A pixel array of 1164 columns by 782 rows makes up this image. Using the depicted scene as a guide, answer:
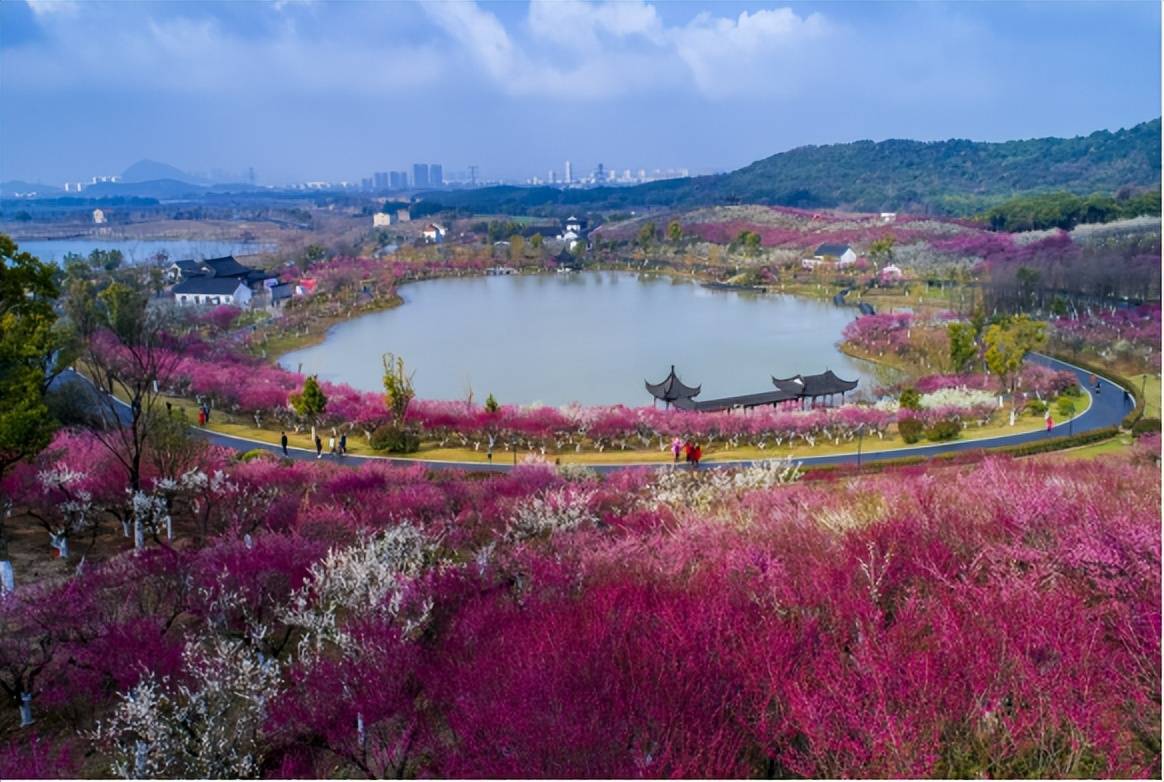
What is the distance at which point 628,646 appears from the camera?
428cm

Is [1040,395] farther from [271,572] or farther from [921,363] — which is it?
[271,572]

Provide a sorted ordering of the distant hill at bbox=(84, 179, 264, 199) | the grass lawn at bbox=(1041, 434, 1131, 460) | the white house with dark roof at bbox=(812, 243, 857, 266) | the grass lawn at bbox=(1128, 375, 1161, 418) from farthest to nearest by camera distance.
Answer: the distant hill at bbox=(84, 179, 264, 199), the white house with dark roof at bbox=(812, 243, 857, 266), the grass lawn at bbox=(1128, 375, 1161, 418), the grass lawn at bbox=(1041, 434, 1131, 460)

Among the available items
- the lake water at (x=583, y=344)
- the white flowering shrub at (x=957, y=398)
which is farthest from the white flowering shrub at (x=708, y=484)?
the lake water at (x=583, y=344)

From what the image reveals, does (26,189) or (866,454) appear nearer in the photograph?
(866,454)

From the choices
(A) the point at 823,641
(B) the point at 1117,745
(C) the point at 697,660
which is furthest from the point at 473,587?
(B) the point at 1117,745

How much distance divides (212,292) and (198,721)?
22914 mm

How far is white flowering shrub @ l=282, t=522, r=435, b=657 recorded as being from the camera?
4.98m

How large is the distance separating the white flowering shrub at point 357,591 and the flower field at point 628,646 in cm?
3

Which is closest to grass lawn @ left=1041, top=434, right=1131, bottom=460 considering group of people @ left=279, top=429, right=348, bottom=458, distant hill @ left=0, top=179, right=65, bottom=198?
group of people @ left=279, top=429, right=348, bottom=458

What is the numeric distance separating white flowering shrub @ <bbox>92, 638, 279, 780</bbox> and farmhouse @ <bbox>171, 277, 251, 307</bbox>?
21.7 meters

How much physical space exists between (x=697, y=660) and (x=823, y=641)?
2.39 ft

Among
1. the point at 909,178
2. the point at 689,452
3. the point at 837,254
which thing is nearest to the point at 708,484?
the point at 689,452

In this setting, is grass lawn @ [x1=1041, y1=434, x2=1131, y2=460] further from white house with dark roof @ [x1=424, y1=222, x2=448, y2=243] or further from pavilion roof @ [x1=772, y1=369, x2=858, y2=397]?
white house with dark roof @ [x1=424, y1=222, x2=448, y2=243]

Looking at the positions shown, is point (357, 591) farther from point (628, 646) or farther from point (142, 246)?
point (142, 246)
